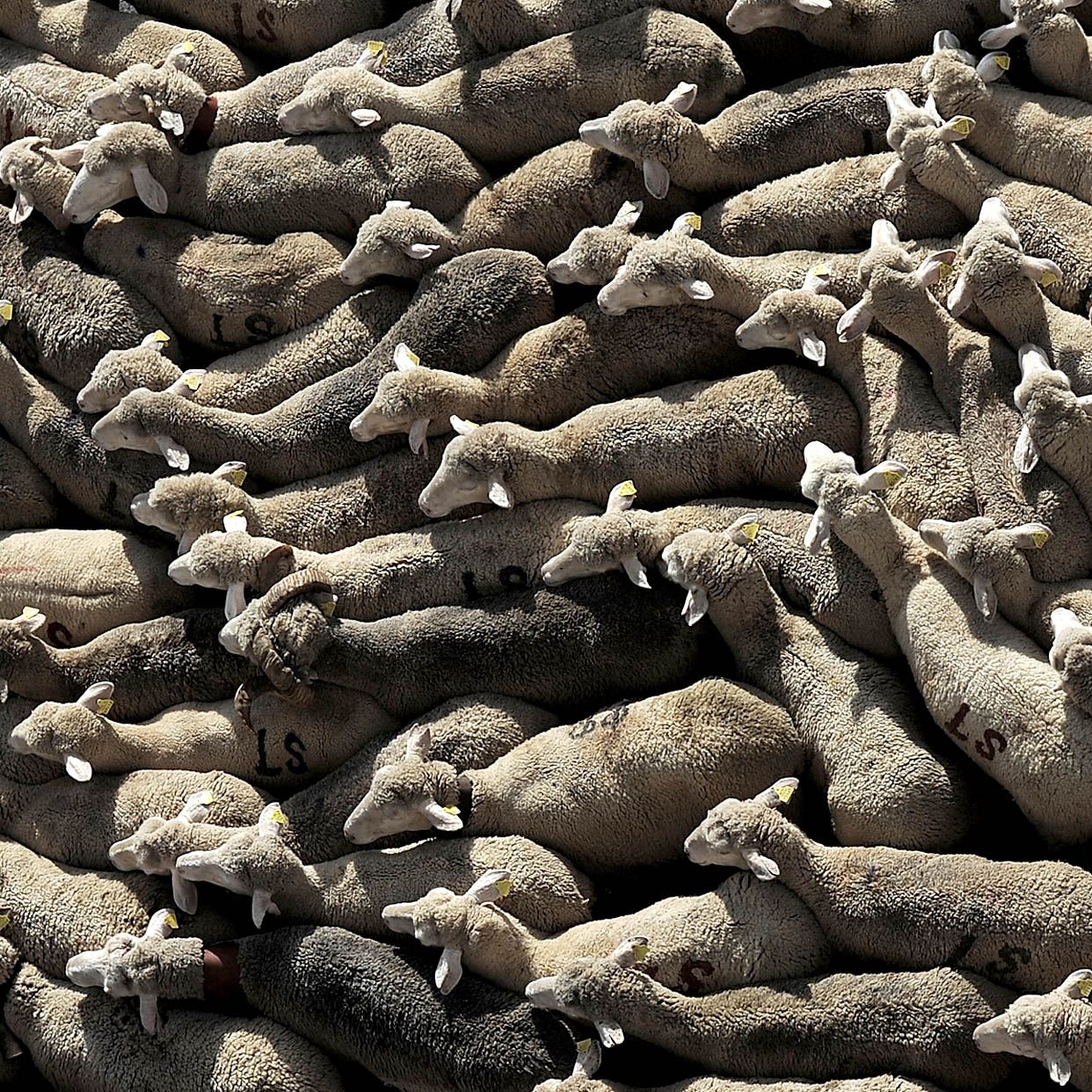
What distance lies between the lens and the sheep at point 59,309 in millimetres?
8078

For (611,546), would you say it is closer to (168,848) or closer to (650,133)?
(650,133)

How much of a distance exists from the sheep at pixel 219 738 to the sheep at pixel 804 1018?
1.47 meters

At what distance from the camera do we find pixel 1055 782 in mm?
5969

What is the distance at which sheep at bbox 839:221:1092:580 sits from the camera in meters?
6.38

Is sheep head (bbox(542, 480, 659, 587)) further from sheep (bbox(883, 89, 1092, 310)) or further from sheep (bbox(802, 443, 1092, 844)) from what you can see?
sheep (bbox(883, 89, 1092, 310))

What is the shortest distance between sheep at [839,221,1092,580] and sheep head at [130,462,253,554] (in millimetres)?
2647

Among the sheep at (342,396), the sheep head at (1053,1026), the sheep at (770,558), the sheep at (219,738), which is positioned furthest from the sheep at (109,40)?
the sheep head at (1053,1026)

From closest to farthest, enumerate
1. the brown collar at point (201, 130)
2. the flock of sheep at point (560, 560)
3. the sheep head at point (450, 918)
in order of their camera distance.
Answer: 1. the flock of sheep at point (560, 560)
2. the sheep head at point (450, 918)
3. the brown collar at point (201, 130)

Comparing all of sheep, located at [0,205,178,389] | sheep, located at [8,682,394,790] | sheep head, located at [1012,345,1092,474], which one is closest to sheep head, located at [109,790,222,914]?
sheep, located at [8,682,394,790]

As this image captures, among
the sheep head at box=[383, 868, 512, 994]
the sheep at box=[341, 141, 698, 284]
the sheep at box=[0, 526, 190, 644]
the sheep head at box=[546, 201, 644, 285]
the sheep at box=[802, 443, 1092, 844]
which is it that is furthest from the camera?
the sheep at box=[0, 526, 190, 644]

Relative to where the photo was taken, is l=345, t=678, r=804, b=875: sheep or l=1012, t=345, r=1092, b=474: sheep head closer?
l=1012, t=345, r=1092, b=474: sheep head

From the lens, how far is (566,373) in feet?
24.1

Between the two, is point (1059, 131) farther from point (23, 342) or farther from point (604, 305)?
point (23, 342)

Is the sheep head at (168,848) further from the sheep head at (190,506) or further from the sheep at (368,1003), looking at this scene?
the sheep head at (190,506)
